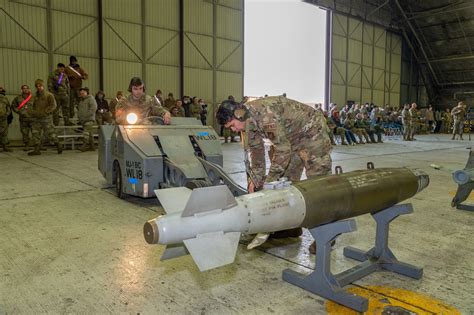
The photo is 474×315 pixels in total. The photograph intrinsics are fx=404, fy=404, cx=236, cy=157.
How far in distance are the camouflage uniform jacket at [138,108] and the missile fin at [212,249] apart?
3.87 metres

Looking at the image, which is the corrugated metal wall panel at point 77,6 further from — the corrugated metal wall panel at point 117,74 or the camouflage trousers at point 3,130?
the camouflage trousers at point 3,130

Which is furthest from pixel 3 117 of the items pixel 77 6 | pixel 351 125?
pixel 351 125

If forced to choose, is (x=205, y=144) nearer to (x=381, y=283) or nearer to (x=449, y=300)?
(x=381, y=283)

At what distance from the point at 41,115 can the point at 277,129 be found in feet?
27.2

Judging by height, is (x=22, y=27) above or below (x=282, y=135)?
above

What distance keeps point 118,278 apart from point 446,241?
2824mm

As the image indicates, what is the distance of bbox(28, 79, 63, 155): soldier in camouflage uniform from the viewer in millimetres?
9734

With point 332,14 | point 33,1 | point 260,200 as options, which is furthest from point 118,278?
point 332,14

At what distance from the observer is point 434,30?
26.4 metres

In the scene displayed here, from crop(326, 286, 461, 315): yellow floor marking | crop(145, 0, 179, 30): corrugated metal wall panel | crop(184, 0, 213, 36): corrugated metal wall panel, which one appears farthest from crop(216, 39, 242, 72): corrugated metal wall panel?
crop(326, 286, 461, 315): yellow floor marking

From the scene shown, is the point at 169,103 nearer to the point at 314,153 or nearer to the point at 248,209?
the point at 314,153

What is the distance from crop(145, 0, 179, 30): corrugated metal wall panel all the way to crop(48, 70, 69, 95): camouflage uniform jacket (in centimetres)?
516

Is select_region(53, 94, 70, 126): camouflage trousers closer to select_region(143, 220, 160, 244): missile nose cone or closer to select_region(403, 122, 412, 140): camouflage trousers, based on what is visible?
select_region(143, 220, 160, 244): missile nose cone

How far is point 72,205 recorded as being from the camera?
4.77 meters
